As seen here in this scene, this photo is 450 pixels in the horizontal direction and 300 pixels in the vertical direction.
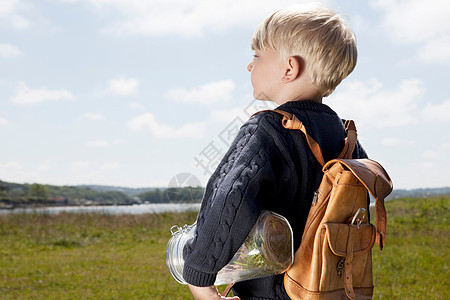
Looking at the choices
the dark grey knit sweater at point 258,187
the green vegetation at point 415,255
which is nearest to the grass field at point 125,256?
the green vegetation at point 415,255

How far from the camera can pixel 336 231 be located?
1.44 m

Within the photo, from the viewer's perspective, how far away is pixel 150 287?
17.2 feet

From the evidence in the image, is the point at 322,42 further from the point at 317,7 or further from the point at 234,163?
the point at 234,163

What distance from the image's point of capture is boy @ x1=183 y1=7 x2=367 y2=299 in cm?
140

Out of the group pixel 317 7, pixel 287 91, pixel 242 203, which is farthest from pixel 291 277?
pixel 317 7

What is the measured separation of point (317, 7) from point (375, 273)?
4906 mm

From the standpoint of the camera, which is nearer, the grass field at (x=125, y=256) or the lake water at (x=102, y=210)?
the grass field at (x=125, y=256)

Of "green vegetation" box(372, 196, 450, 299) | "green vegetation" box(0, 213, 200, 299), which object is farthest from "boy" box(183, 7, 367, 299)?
"green vegetation" box(372, 196, 450, 299)

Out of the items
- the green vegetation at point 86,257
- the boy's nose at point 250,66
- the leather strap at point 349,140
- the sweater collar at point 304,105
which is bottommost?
the green vegetation at point 86,257

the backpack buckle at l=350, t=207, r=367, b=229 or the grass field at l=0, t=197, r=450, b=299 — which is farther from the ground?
the backpack buckle at l=350, t=207, r=367, b=229

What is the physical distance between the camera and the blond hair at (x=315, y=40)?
5.18ft

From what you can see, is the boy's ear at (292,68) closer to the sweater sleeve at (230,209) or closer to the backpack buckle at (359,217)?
the sweater sleeve at (230,209)

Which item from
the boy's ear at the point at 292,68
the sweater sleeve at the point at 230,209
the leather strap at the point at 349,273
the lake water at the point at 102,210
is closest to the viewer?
the sweater sleeve at the point at 230,209

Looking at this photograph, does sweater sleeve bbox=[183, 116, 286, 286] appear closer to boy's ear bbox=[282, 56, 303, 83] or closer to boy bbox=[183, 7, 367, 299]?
boy bbox=[183, 7, 367, 299]
